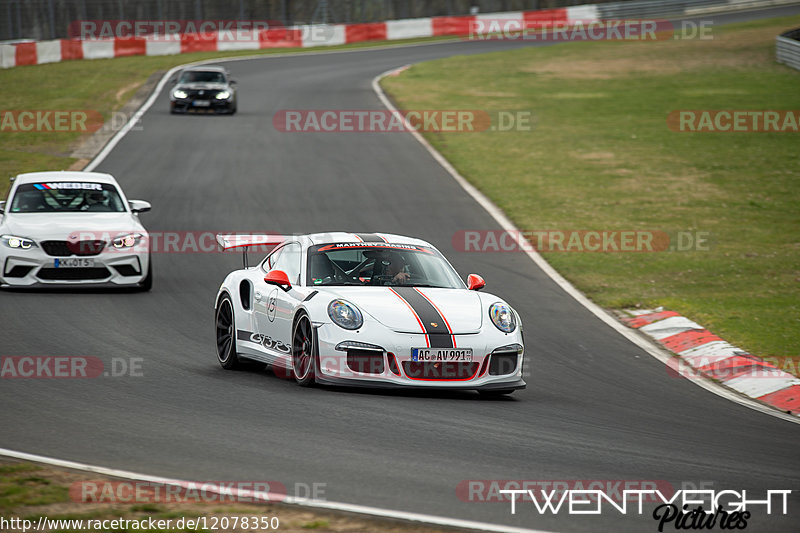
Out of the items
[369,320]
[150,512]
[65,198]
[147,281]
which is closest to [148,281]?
[147,281]

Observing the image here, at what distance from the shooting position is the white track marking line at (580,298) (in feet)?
33.4

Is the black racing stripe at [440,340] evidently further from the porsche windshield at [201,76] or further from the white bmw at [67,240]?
the porsche windshield at [201,76]

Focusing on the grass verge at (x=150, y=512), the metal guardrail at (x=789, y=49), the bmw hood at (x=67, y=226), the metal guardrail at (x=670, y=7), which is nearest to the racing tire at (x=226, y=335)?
the bmw hood at (x=67, y=226)

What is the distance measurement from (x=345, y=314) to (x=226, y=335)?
2170 mm

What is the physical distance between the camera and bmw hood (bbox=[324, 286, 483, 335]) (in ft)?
30.8

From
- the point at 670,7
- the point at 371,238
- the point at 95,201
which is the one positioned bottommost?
the point at 95,201

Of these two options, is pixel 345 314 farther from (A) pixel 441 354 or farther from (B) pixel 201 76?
(B) pixel 201 76

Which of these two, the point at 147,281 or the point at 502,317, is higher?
the point at 502,317

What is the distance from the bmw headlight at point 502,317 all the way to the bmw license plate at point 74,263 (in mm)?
7118

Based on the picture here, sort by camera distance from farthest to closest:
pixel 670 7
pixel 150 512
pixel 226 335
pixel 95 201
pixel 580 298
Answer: pixel 670 7
pixel 95 201
pixel 580 298
pixel 226 335
pixel 150 512

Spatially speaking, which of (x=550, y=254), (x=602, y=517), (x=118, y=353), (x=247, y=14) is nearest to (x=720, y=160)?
(x=550, y=254)

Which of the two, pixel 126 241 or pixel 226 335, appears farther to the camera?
pixel 126 241

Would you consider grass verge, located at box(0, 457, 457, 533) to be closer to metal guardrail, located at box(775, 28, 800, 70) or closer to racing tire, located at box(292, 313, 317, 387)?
racing tire, located at box(292, 313, 317, 387)

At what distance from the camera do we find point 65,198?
16.1 metres
